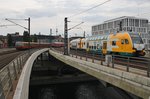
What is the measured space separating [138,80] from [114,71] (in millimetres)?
3113

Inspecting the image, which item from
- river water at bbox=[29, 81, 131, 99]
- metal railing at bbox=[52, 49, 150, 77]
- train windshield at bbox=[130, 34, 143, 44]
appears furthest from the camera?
river water at bbox=[29, 81, 131, 99]

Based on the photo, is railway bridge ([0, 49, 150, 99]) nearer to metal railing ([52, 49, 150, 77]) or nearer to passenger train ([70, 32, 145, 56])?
metal railing ([52, 49, 150, 77])

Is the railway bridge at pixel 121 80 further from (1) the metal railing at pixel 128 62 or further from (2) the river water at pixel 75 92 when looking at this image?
(2) the river water at pixel 75 92

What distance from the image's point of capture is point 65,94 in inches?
1459

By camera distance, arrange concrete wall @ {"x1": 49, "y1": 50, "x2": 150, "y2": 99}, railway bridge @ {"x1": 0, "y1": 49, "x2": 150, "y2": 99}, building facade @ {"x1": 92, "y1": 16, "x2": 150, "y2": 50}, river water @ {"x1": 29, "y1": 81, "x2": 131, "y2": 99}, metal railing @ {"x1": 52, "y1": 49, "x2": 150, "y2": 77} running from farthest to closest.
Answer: building facade @ {"x1": 92, "y1": 16, "x2": 150, "y2": 50} → river water @ {"x1": 29, "y1": 81, "x2": 131, "y2": 99} → metal railing @ {"x1": 52, "y1": 49, "x2": 150, "y2": 77} → concrete wall @ {"x1": 49, "y1": 50, "x2": 150, "y2": 99} → railway bridge @ {"x1": 0, "y1": 49, "x2": 150, "y2": 99}

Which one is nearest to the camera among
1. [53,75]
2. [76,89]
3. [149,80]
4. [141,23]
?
[149,80]

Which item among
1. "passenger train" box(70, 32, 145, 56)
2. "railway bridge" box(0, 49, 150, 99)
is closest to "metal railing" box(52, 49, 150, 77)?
"railway bridge" box(0, 49, 150, 99)

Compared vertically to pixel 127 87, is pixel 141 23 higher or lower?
Answer: higher

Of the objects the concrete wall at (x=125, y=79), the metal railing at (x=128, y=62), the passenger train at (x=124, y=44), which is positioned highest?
the passenger train at (x=124, y=44)

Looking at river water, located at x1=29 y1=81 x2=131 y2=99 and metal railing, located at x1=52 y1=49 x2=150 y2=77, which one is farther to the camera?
river water, located at x1=29 y1=81 x2=131 y2=99

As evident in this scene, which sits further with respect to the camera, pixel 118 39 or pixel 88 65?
pixel 118 39

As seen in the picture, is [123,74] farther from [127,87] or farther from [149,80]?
[149,80]

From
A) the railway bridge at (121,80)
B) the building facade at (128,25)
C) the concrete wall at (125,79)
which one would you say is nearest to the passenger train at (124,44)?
the concrete wall at (125,79)

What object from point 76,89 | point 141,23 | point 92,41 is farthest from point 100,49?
point 141,23
